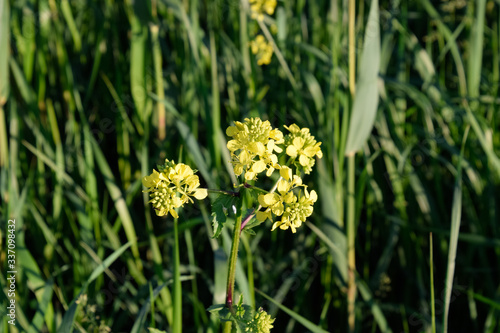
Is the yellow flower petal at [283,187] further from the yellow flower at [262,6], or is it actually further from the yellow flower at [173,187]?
the yellow flower at [262,6]

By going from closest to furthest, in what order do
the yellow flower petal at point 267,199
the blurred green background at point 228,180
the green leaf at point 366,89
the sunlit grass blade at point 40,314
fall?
the yellow flower petal at point 267,199 < the sunlit grass blade at point 40,314 < the green leaf at point 366,89 < the blurred green background at point 228,180

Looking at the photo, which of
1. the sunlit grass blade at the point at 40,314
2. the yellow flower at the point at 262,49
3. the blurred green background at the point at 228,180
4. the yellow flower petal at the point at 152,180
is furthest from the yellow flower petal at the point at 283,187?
the yellow flower at the point at 262,49

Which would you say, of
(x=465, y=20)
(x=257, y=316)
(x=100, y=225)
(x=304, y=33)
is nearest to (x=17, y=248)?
(x=100, y=225)

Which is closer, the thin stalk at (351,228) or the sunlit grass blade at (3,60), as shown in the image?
the thin stalk at (351,228)

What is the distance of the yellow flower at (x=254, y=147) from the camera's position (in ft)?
2.72

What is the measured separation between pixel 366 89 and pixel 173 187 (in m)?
0.87

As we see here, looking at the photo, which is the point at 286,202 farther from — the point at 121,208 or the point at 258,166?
the point at 121,208

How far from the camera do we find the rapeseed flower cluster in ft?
2.72

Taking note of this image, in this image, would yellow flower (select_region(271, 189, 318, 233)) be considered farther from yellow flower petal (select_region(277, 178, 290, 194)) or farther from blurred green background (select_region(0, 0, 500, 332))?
blurred green background (select_region(0, 0, 500, 332))

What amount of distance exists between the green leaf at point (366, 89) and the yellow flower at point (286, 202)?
0.67m

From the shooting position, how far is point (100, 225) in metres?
1.80

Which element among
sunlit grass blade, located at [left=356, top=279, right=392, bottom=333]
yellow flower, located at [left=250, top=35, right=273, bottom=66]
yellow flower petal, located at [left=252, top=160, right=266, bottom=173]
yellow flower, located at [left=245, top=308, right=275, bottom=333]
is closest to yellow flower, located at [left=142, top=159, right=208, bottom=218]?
yellow flower petal, located at [left=252, top=160, right=266, bottom=173]

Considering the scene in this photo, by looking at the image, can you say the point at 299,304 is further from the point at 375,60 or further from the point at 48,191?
the point at 48,191

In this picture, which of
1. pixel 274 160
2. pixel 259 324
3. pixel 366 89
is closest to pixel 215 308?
pixel 259 324
